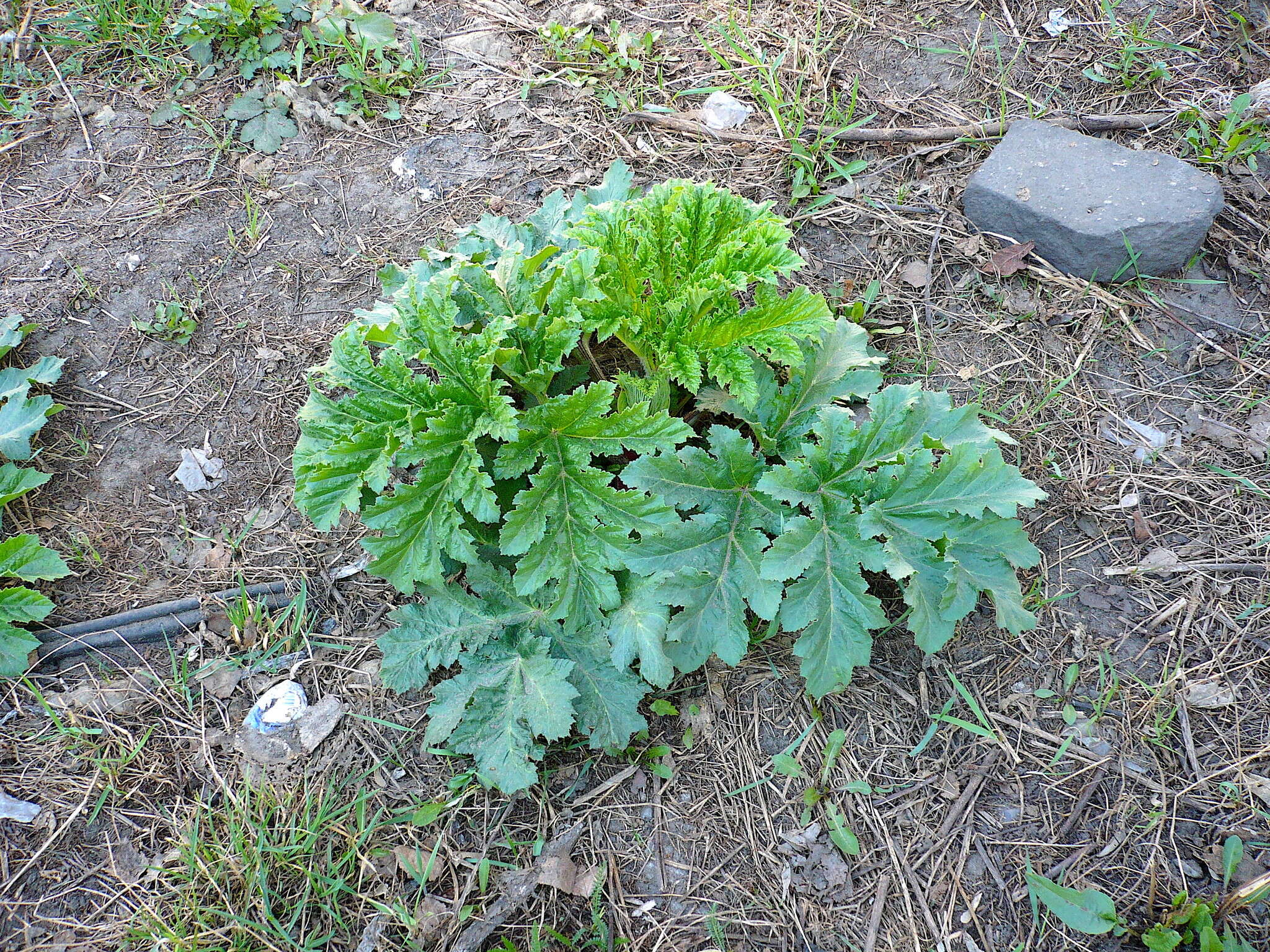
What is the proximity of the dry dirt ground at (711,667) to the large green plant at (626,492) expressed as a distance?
0.26 meters

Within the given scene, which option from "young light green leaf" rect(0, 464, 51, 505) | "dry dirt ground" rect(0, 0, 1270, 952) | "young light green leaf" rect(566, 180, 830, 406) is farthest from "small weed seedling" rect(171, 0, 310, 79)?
"young light green leaf" rect(566, 180, 830, 406)

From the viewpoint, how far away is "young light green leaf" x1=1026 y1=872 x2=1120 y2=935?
6.95 ft

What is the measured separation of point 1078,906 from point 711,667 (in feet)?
3.78

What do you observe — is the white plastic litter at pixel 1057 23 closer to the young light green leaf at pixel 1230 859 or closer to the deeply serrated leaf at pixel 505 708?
the young light green leaf at pixel 1230 859

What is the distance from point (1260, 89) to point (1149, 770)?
9.72ft

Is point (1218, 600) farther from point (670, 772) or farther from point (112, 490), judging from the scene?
point (112, 490)

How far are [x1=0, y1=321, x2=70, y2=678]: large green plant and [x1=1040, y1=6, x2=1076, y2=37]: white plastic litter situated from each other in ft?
14.5

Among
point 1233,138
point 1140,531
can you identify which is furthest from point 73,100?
point 1233,138

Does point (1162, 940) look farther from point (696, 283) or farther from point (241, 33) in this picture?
point (241, 33)

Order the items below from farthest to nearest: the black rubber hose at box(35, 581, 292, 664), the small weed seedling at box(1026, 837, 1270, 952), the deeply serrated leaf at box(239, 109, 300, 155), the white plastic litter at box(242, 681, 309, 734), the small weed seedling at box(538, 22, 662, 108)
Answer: the small weed seedling at box(538, 22, 662, 108) → the deeply serrated leaf at box(239, 109, 300, 155) → the black rubber hose at box(35, 581, 292, 664) → the white plastic litter at box(242, 681, 309, 734) → the small weed seedling at box(1026, 837, 1270, 952)

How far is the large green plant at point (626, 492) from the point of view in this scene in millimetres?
2285

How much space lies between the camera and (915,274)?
327 cm

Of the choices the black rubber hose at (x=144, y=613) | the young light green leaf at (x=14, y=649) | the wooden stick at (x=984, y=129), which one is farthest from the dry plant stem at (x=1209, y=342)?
the young light green leaf at (x=14, y=649)

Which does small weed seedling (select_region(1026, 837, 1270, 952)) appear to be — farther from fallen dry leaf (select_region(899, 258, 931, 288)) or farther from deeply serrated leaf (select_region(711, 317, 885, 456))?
fallen dry leaf (select_region(899, 258, 931, 288))
